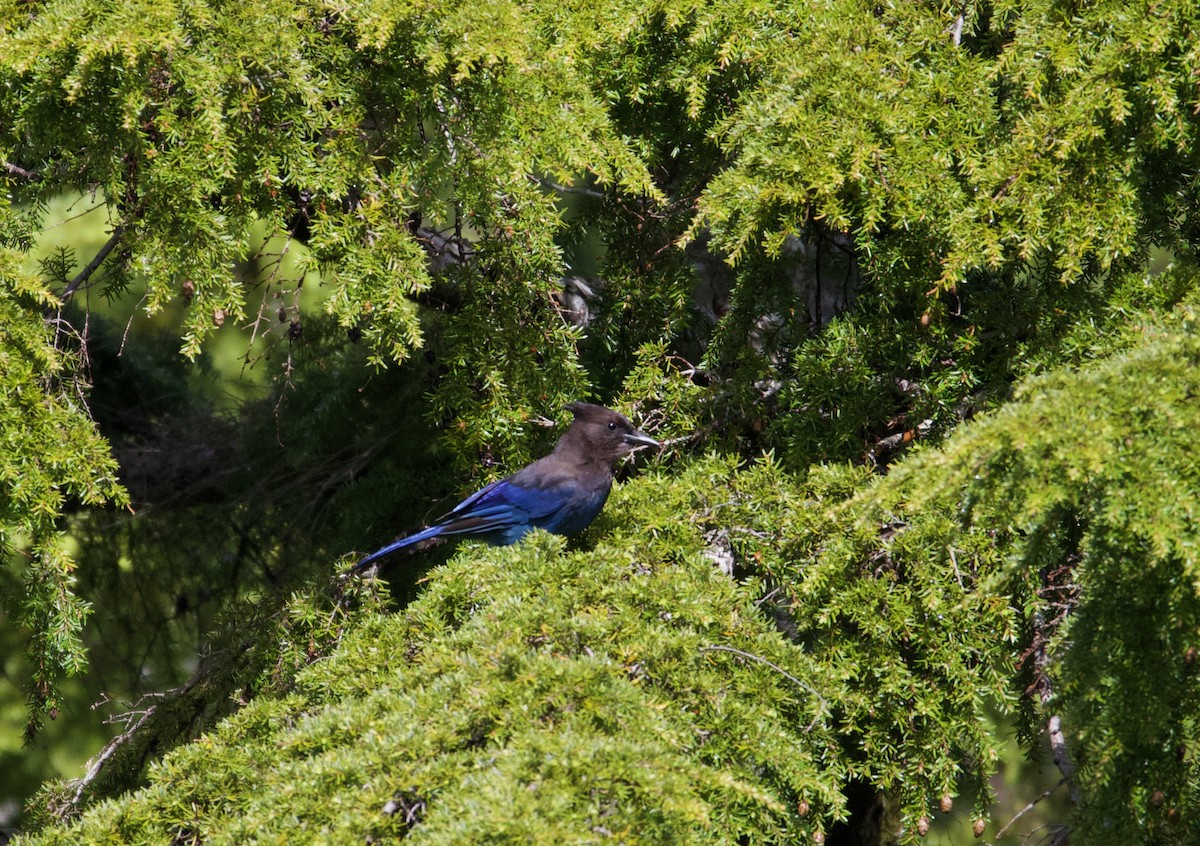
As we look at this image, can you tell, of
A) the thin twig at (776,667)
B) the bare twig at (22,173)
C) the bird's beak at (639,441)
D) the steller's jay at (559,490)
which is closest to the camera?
the thin twig at (776,667)

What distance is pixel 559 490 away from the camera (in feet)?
12.7

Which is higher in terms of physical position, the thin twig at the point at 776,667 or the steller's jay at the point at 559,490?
the steller's jay at the point at 559,490

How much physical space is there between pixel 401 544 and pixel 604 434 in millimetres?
777

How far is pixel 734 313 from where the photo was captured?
365 cm

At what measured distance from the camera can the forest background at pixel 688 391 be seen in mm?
2135

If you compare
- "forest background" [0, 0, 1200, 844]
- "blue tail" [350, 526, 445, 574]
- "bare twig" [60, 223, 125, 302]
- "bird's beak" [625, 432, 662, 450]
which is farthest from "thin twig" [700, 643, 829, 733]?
"bare twig" [60, 223, 125, 302]

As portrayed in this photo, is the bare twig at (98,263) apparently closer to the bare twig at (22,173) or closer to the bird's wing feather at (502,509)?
the bare twig at (22,173)

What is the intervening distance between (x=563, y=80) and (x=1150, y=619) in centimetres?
219

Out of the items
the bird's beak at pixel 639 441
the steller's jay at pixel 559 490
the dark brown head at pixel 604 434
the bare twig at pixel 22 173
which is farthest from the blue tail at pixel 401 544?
the bare twig at pixel 22 173

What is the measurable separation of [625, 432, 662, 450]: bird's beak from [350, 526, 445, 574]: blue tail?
723 millimetres

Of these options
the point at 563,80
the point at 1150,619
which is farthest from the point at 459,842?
the point at 563,80

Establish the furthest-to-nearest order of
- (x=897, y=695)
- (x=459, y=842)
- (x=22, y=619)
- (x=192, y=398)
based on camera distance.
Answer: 1. (x=192, y=398)
2. (x=22, y=619)
3. (x=897, y=695)
4. (x=459, y=842)

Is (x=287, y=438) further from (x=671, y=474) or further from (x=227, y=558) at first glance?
(x=671, y=474)

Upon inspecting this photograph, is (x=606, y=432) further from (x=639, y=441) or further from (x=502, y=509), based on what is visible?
(x=502, y=509)
